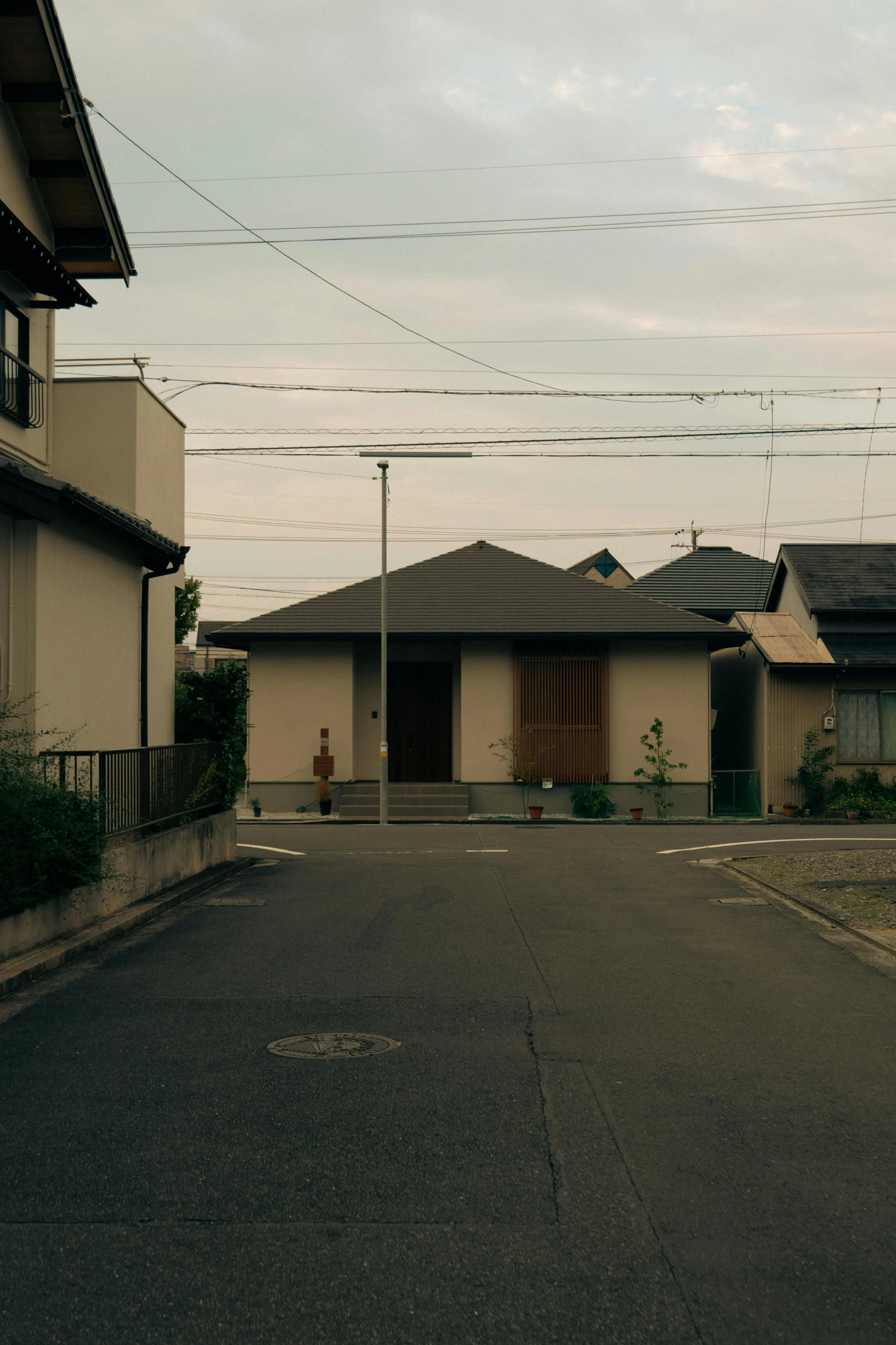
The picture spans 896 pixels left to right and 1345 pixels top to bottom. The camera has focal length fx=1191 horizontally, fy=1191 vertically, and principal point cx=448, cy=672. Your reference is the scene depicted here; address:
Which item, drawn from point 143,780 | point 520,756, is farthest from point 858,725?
point 143,780

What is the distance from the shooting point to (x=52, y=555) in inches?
519

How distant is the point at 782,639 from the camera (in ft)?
99.7

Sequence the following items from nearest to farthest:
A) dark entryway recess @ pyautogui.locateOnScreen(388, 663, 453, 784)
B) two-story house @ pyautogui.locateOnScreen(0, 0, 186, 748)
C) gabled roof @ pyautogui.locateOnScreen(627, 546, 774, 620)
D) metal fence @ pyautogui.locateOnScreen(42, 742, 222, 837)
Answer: metal fence @ pyautogui.locateOnScreen(42, 742, 222, 837) → two-story house @ pyautogui.locateOnScreen(0, 0, 186, 748) → dark entryway recess @ pyautogui.locateOnScreen(388, 663, 453, 784) → gabled roof @ pyautogui.locateOnScreen(627, 546, 774, 620)

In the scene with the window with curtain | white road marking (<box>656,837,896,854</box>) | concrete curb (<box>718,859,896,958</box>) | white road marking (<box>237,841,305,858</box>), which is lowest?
white road marking (<box>237,841,305,858</box>)

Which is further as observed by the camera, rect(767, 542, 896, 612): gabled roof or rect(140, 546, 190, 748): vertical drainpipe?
rect(767, 542, 896, 612): gabled roof

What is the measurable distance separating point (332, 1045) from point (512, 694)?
22784 millimetres

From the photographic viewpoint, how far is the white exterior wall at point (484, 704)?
2934 cm

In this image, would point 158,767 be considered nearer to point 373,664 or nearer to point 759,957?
point 759,957

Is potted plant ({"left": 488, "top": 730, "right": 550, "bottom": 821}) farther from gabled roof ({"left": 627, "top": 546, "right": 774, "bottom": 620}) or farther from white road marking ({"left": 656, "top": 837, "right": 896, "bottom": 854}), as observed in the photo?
gabled roof ({"left": 627, "top": 546, "right": 774, "bottom": 620})

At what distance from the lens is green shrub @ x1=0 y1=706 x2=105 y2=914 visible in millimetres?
9055

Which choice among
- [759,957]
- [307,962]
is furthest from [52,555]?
[759,957]

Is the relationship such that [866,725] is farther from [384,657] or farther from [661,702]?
[384,657]

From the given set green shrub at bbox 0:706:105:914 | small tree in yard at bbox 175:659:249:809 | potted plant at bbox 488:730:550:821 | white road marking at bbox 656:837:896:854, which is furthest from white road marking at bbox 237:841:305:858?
green shrub at bbox 0:706:105:914

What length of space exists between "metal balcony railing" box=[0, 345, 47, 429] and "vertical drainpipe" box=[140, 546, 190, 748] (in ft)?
8.35
